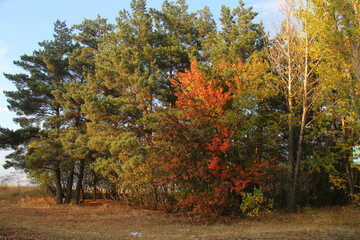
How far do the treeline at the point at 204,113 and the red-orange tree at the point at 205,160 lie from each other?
58 millimetres

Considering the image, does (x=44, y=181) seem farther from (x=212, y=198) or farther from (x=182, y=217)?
(x=212, y=198)

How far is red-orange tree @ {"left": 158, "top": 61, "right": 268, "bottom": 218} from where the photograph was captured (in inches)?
466

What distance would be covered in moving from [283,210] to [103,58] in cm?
1461

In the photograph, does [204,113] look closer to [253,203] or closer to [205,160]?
[205,160]

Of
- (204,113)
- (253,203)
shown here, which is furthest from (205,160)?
(253,203)

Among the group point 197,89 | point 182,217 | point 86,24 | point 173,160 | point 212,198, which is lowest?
point 182,217

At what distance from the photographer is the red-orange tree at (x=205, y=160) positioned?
11.8 m

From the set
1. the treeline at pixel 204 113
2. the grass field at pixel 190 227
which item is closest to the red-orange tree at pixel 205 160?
the treeline at pixel 204 113

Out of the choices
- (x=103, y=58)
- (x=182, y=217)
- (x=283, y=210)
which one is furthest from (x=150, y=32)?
(x=283, y=210)

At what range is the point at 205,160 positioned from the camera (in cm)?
1198

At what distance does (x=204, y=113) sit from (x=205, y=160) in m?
2.08

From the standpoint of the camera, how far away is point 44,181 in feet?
66.6

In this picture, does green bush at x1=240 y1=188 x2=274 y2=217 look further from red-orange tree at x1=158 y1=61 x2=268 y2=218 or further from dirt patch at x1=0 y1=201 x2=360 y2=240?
red-orange tree at x1=158 y1=61 x2=268 y2=218

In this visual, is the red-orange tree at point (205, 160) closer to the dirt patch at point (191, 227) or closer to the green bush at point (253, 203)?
the green bush at point (253, 203)
